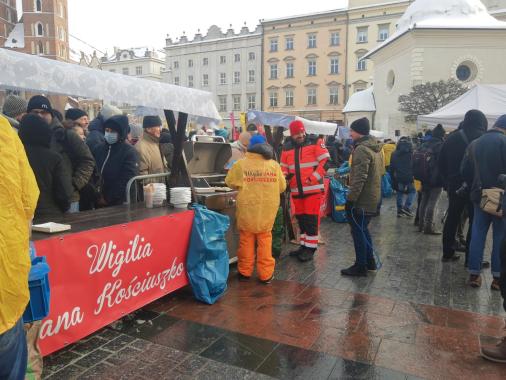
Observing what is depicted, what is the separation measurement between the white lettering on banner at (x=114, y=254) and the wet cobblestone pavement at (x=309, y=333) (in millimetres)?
623

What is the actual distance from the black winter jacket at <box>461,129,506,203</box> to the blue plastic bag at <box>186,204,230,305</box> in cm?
297

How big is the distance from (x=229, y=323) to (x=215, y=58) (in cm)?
5715

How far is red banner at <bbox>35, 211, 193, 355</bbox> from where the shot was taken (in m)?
2.87

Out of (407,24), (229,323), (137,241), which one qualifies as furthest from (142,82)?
(407,24)

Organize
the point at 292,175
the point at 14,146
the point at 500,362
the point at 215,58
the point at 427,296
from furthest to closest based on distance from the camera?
the point at 215,58
the point at 292,175
the point at 427,296
the point at 500,362
the point at 14,146

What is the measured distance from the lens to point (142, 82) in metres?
3.72

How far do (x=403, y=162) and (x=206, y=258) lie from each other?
253 inches

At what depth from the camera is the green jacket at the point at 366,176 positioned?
15.8 ft

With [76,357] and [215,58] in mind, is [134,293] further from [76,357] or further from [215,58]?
[215,58]

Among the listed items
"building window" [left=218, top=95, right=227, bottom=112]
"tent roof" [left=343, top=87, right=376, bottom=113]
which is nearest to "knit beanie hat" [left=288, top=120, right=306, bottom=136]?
"tent roof" [left=343, top=87, right=376, bottom=113]

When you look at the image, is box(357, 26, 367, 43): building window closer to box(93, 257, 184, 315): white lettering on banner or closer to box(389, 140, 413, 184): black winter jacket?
box(389, 140, 413, 184): black winter jacket

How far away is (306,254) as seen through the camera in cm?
568

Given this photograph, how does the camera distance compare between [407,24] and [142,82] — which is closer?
[142,82]

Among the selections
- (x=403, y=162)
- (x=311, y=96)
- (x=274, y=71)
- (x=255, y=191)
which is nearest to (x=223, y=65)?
(x=274, y=71)
